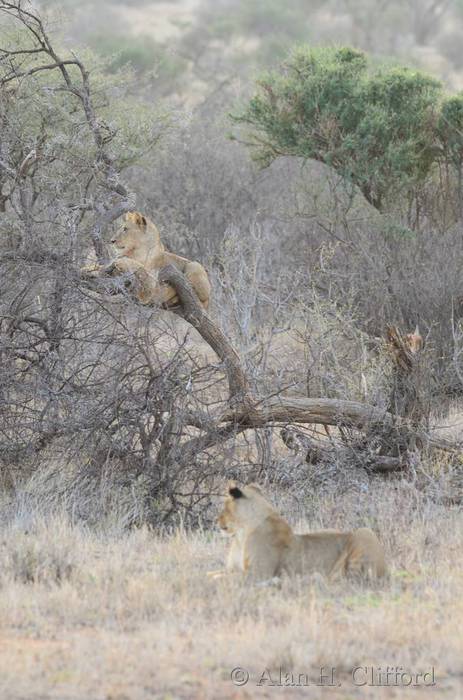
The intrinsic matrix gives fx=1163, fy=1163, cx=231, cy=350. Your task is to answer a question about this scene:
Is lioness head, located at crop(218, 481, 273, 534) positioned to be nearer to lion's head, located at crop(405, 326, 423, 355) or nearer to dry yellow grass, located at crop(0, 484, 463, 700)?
dry yellow grass, located at crop(0, 484, 463, 700)

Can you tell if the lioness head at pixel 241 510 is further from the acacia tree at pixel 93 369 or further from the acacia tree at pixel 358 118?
the acacia tree at pixel 358 118

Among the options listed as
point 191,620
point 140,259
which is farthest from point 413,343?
point 191,620

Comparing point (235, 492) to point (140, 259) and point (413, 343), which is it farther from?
point (413, 343)

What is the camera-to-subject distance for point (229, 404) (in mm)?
11164

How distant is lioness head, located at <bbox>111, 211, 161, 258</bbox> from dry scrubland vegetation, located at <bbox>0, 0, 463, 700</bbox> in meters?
0.21

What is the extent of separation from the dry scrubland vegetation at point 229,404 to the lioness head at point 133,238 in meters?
0.21

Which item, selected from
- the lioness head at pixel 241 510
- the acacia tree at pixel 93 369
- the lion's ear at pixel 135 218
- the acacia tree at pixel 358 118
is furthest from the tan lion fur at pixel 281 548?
the acacia tree at pixel 358 118

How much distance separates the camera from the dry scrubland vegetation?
6641 mm

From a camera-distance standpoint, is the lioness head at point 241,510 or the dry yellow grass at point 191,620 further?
the lioness head at point 241,510

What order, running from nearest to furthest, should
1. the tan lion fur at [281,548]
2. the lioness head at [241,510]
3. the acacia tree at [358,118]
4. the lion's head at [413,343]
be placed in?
1. the tan lion fur at [281,548]
2. the lioness head at [241,510]
3. the lion's head at [413,343]
4. the acacia tree at [358,118]

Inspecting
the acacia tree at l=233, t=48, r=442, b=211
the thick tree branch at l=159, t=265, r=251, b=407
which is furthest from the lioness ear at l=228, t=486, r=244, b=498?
the acacia tree at l=233, t=48, r=442, b=211

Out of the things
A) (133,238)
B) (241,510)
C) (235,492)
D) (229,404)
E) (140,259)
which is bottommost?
(241,510)

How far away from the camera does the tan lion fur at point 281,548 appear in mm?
7723

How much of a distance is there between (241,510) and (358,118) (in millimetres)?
14275
